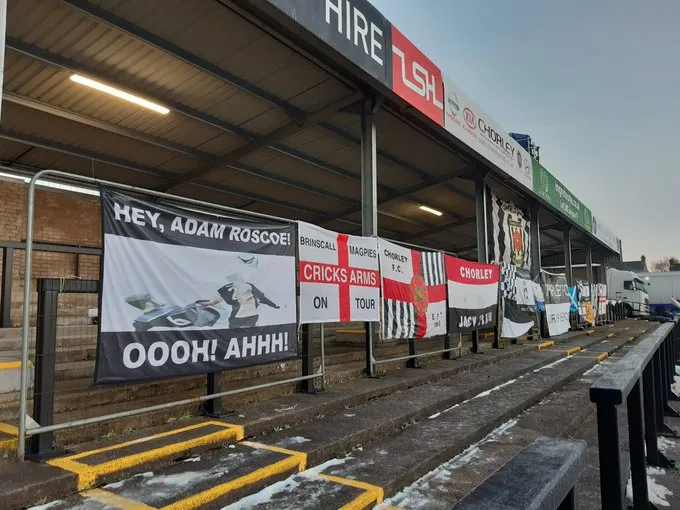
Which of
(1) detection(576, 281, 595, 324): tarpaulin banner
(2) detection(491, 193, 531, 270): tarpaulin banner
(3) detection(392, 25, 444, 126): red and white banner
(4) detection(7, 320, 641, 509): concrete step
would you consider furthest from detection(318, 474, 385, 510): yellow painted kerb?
(1) detection(576, 281, 595, 324): tarpaulin banner

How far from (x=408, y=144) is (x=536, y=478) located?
9.73 m

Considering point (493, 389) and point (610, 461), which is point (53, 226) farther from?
point (610, 461)

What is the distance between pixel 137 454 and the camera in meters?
3.19

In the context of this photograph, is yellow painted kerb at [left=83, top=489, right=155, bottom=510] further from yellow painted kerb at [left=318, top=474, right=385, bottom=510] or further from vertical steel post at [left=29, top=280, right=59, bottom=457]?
yellow painted kerb at [left=318, top=474, right=385, bottom=510]

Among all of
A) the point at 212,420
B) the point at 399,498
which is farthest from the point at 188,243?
the point at 399,498

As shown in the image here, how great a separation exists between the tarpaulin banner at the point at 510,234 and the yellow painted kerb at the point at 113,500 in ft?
35.5

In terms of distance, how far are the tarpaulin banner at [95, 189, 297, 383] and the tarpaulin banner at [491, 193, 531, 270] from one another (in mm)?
8756

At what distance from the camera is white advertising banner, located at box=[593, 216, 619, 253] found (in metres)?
22.2

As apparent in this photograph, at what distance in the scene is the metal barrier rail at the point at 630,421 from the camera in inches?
68.0

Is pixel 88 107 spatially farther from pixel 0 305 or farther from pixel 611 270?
pixel 611 270

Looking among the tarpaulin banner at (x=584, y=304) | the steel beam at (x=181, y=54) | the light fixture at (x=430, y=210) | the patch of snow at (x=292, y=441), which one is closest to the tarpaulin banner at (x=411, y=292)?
the patch of snow at (x=292, y=441)

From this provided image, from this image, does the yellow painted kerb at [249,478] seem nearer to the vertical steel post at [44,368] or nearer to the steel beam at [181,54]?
the vertical steel post at [44,368]

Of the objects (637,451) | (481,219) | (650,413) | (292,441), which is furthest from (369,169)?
(637,451)

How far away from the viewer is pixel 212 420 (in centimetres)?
412
